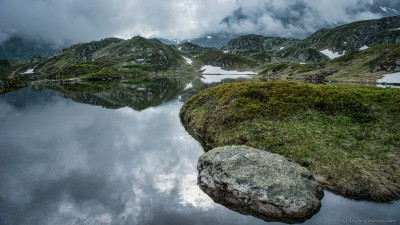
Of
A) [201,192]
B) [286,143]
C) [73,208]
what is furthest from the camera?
[286,143]

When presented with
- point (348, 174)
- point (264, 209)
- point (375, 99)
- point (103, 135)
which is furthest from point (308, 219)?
point (103, 135)

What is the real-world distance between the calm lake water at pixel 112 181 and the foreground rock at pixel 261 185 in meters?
0.85

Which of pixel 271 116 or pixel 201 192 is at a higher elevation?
pixel 271 116

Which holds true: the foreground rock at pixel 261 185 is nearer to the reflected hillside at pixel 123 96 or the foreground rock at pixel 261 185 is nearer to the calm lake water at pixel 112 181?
the calm lake water at pixel 112 181

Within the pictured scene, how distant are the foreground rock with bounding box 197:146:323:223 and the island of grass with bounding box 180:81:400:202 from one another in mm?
3881

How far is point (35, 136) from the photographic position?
4138 centimetres

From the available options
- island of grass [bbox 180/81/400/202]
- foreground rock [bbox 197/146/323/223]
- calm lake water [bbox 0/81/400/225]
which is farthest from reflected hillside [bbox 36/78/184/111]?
foreground rock [bbox 197/146/323/223]

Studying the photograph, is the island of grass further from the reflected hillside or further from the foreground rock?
the reflected hillside

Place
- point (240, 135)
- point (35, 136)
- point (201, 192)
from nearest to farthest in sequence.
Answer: point (201, 192) < point (240, 135) < point (35, 136)

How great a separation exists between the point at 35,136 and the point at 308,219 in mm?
37729

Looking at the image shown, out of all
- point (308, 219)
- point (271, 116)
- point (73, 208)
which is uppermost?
point (271, 116)

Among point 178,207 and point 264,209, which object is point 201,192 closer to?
point 178,207

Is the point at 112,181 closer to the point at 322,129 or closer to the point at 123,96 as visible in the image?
the point at 322,129

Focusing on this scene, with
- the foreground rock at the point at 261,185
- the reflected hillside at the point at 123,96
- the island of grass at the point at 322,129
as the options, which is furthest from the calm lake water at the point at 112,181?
the reflected hillside at the point at 123,96
